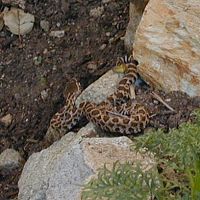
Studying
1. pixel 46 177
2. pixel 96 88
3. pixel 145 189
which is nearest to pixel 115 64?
pixel 96 88

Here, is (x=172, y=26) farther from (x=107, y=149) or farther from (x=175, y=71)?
(x=107, y=149)

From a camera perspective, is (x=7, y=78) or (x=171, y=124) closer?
(x=171, y=124)

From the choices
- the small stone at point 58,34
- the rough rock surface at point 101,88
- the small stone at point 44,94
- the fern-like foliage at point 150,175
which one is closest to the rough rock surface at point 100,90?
the rough rock surface at point 101,88

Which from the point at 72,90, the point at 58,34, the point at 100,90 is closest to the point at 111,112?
the point at 100,90

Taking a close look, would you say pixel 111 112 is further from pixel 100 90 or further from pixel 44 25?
pixel 44 25

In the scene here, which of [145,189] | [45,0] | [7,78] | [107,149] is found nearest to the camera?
[145,189]

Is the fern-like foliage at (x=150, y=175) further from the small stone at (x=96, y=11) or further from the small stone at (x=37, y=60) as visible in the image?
the small stone at (x=96, y=11)

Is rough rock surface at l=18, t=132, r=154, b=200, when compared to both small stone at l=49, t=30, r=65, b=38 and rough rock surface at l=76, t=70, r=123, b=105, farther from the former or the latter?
small stone at l=49, t=30, r=65, b=38

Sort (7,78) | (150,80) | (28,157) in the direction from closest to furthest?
1. (150,80)
2. (28,157)
3. (7,78)
